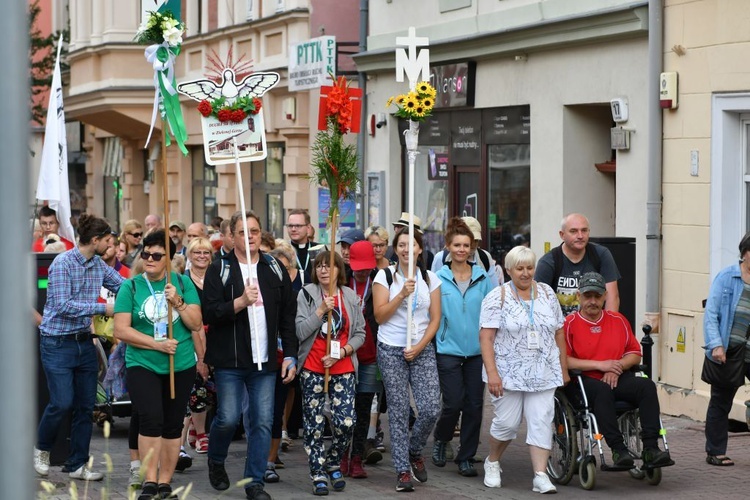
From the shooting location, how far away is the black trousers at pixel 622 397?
934 centimetres

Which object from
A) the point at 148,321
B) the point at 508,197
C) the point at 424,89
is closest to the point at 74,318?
the point at 148,321

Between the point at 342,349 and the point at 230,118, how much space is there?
1.77 metres

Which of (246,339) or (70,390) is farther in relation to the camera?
(70,390)

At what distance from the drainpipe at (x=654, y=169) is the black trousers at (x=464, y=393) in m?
3.66

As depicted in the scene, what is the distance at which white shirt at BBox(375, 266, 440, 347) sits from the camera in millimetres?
9594

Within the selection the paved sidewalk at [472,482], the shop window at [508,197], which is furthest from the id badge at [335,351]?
the shop window at [508,197]

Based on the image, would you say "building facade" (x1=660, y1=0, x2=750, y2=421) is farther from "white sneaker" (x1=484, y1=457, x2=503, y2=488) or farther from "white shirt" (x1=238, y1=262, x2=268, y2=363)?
"white shirt" (x1=238, y1=262, x2=268, y2=363)

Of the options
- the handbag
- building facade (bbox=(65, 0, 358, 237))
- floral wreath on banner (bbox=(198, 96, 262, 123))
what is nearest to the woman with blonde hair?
building facade (bbox=(65, 0, 358, 237))

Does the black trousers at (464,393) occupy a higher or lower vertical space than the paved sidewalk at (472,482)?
higher

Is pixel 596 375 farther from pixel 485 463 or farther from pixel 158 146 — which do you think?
pixel 158 146

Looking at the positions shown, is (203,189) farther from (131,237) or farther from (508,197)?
(131,237)

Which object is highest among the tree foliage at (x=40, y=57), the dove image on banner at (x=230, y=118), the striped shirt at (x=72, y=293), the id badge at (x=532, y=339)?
the tree foliage at (x=40, y=57)

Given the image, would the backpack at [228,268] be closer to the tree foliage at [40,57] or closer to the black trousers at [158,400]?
the black trousers at [158,400]

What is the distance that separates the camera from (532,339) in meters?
9.30
